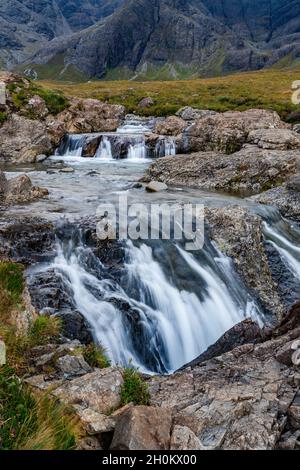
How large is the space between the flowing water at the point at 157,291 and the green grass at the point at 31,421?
5.85 m

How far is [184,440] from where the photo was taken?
601cm

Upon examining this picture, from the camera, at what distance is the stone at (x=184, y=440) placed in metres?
5.91

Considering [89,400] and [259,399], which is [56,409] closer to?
[89,400]

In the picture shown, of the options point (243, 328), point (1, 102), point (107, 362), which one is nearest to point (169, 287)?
point (243, 328)

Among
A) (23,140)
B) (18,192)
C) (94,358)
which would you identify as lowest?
(94,358)

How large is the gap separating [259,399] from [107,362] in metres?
3.49

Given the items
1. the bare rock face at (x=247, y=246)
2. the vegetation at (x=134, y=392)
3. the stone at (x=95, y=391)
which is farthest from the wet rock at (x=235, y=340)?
the bare rock face at (x=247, y=246)

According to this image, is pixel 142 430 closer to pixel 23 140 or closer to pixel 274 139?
pixel 274 139

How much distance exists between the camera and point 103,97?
80.6 m

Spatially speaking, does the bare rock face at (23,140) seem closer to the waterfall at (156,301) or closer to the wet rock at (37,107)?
the wet rock at (37,107)

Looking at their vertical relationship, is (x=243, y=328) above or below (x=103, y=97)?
below

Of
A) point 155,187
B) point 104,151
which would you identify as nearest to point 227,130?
point 155,187

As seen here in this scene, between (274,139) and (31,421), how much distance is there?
30.6 meters
